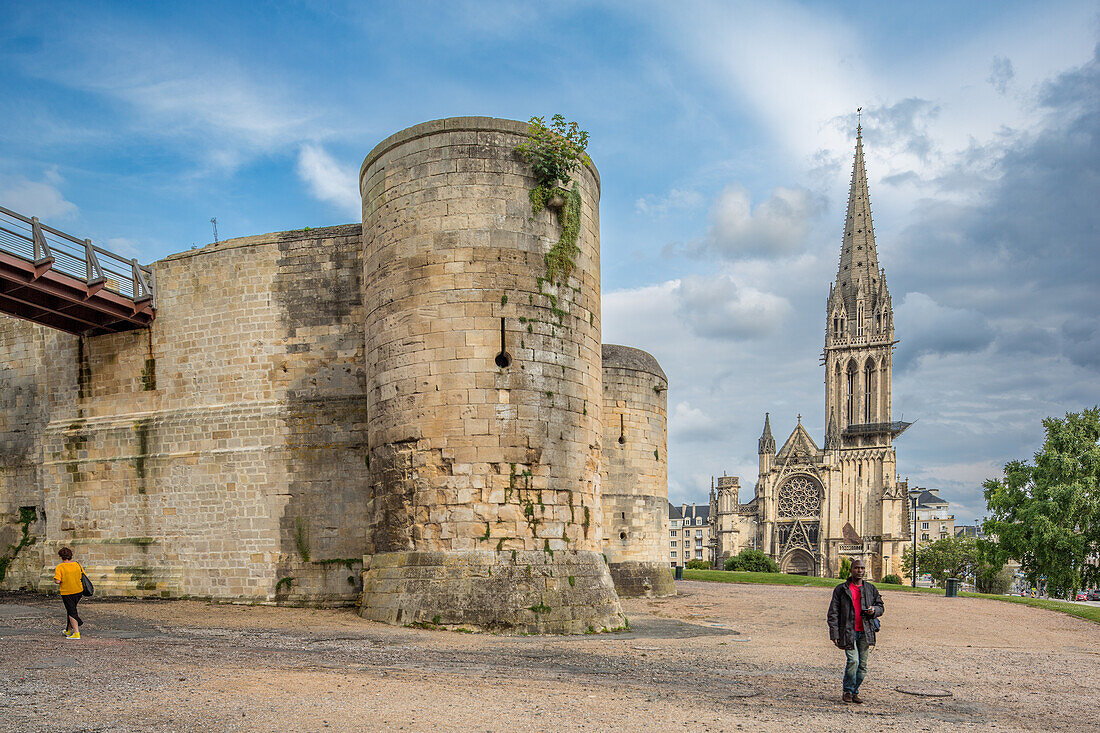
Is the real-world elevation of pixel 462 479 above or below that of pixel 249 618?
above

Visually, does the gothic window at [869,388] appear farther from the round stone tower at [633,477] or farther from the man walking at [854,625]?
the man walking at [854,625]

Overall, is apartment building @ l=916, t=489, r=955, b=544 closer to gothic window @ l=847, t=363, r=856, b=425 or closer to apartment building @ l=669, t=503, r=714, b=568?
apartment building @ l=669, t=503, r=714, b=568

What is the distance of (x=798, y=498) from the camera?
94.8 meters

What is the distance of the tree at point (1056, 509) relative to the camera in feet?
103

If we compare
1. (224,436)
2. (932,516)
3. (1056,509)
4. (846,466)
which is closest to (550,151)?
(224,436)

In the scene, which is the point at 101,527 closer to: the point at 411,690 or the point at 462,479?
the point at 462,479

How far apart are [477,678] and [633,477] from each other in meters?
16.1

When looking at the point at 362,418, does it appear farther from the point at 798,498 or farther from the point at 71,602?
the point at 798,498

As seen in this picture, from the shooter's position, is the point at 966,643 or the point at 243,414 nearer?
the point at 966,643

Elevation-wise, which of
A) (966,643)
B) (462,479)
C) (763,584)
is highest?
(462,479)

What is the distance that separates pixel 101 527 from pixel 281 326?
18.7 feet

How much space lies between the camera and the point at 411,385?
45.0 feet

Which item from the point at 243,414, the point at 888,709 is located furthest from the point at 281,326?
the point at 888,709

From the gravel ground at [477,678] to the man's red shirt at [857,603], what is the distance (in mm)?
741
